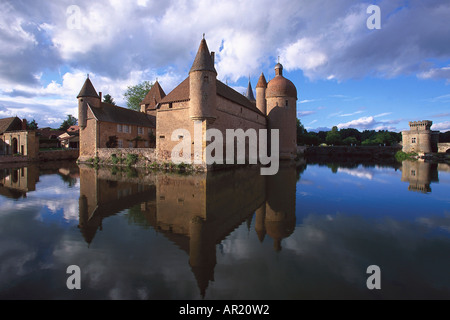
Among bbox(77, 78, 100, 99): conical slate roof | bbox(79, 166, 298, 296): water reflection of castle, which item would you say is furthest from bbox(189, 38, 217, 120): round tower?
bbox(77, 78, 100, 99): conical slate roof

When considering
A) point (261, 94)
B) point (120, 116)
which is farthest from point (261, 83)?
point (120, 116)

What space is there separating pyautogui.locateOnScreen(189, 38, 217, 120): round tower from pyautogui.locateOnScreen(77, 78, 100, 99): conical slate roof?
47.3 feet

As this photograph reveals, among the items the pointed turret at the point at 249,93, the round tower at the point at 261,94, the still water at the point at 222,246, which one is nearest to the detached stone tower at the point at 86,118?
the still water at the point at 222,246

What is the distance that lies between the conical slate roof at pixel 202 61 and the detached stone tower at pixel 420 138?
134 ft

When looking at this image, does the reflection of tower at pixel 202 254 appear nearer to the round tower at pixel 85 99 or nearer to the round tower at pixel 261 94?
the round tower at pixel 85 99

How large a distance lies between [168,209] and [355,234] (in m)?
5.75

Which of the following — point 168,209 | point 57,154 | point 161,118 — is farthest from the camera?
point 57,154

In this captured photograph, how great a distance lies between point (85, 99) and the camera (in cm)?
2647

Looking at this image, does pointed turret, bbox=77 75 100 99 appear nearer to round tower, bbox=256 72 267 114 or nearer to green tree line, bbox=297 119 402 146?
round tower, bbox=256 72 267 114
